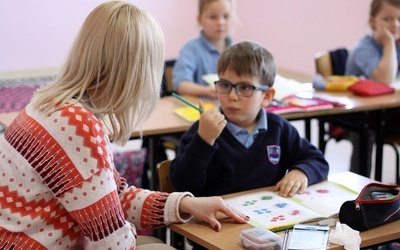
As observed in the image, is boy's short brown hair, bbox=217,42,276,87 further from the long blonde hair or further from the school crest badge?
the long blonde hair

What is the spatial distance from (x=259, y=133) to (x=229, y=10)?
1.55 m

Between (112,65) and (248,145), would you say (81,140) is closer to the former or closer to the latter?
(112,65)

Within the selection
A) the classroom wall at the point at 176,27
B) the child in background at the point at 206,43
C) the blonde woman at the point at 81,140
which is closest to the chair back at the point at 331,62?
the child in background at the point at 206,43

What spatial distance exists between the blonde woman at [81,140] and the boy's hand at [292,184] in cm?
54

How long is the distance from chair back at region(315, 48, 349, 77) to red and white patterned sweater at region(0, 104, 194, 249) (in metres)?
2.33

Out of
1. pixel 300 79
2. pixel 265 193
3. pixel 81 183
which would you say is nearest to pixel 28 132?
pixel 81 183

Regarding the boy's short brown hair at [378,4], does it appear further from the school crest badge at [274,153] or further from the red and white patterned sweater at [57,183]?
the red and white patterned sweater at [57,183]

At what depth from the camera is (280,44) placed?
6863 millimetres

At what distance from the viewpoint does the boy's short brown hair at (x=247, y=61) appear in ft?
7.37

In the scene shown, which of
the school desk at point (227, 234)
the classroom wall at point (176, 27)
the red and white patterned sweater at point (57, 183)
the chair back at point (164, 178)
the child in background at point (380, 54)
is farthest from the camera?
the classroom wall at point (176, 27)

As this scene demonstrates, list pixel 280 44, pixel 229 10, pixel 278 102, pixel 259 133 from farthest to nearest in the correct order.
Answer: pixel 280 44
pixel 229 10
pixel 278 102
pixel 259 133

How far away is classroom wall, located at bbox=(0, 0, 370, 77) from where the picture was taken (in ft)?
20.0

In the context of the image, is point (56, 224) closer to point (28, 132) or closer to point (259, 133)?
point (28, 132)

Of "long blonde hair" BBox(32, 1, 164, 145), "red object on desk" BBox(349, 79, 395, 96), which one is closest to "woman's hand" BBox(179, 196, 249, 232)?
"long blonde hair" BBox(32, 1, 164, 145)
